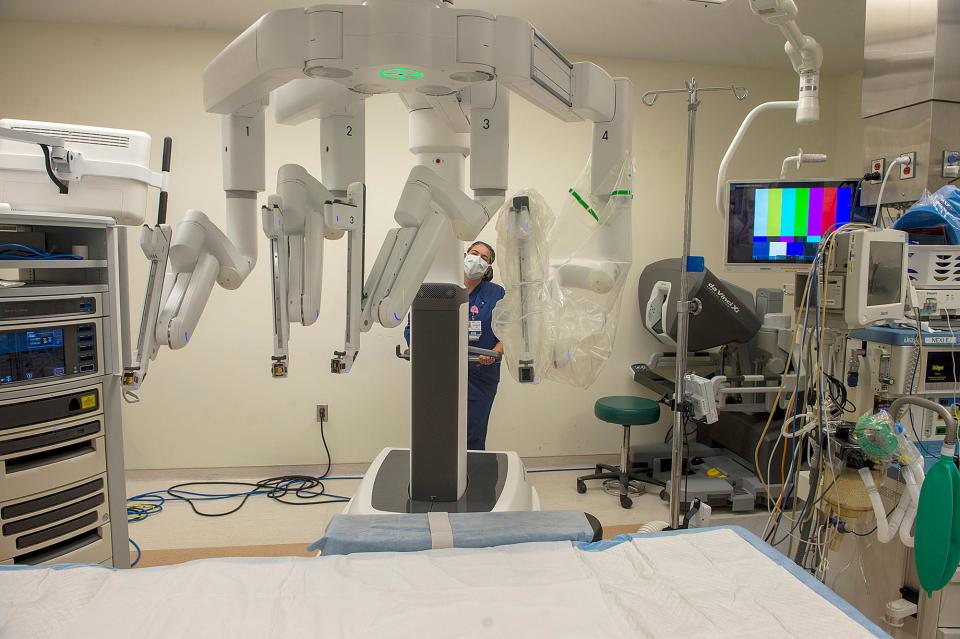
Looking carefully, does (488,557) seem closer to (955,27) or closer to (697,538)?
(697,538)

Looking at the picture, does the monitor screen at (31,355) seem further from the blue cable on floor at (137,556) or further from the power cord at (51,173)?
the blue cable on floor at (137,556)

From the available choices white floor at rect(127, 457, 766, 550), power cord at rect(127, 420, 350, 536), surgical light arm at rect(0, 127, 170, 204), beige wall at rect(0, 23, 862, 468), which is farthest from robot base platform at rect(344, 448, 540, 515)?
beige wall at rect(0, 23, 862, 468)

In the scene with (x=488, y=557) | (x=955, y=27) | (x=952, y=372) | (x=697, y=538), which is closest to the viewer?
(x=488, y=557)

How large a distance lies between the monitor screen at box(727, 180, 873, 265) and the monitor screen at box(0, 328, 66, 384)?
9.31 feet

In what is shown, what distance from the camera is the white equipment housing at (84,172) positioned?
2.32 meters

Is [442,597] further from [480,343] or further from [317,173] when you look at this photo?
[317,173]

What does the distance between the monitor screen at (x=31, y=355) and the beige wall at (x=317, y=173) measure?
145cm

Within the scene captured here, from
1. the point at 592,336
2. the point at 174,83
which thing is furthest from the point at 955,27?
the point at 174,83

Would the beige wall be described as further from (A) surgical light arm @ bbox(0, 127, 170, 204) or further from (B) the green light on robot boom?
(B) the green light on robot boom

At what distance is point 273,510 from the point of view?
352cm


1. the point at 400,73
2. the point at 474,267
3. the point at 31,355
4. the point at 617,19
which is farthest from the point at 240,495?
the point at 617,19

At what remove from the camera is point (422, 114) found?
197cm

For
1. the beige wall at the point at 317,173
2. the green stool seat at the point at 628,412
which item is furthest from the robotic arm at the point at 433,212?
the beige wall at the point at 317,173

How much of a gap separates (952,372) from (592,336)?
4.56 feet
